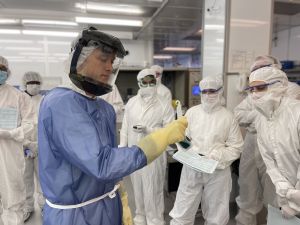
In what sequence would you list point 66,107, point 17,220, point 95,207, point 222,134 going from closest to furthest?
1. point 66,107
2. point 95,207
3. point 222,134
4. point 17,220

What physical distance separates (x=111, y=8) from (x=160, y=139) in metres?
3.55

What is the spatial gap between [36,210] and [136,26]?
154 inches

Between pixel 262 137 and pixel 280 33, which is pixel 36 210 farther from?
pixel 280 33

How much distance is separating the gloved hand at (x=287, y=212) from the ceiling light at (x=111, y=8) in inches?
135

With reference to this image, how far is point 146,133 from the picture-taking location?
7.15 ft

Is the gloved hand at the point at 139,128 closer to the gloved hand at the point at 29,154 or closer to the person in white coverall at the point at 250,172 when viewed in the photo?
the person in white coverall at the point at 250,172

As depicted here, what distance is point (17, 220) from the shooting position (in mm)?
1921

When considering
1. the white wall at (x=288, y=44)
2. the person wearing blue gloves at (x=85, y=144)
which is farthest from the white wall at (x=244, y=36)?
the white wall at (x=288, y=44)

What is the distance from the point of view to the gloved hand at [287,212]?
4.31 feet

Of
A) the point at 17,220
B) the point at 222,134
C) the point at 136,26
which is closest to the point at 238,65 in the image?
the point at 222,134

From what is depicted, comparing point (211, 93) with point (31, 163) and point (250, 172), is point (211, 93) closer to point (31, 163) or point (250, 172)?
point (250, 172)

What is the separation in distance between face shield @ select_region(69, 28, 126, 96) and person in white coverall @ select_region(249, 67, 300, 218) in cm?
96

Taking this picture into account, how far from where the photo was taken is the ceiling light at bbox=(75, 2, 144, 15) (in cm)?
378

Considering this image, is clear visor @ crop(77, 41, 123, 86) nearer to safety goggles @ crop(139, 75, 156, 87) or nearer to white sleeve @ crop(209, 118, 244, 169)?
white sleeve @ crop(209, 118, 244, 169)
